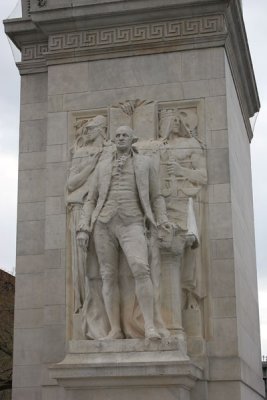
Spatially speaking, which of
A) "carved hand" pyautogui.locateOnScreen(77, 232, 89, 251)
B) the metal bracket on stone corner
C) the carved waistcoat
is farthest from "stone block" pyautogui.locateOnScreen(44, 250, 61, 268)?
the metal bracket on stone corner

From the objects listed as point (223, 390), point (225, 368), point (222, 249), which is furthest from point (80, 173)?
point (223, 390)

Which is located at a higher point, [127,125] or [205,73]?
[205,73]

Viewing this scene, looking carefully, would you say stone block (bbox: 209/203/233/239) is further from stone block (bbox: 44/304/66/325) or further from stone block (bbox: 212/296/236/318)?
stone block (bbox: 44/304/66/325)

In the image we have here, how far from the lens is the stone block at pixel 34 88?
15617 mm

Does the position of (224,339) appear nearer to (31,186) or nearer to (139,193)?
(139,193)

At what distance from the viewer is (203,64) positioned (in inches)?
566

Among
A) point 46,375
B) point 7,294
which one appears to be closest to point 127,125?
point 46,375

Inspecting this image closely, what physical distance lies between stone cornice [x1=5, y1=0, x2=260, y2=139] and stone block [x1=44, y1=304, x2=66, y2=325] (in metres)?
4.42

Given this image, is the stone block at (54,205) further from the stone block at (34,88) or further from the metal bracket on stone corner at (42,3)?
the metal bracket on stone corner at (42,3)

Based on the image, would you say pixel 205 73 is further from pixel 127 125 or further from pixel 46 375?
pixel 46 375

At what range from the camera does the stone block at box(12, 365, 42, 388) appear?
14.2 m

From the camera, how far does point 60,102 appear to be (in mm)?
14859

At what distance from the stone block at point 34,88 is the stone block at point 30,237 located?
2382mm

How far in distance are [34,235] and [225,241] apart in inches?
138
